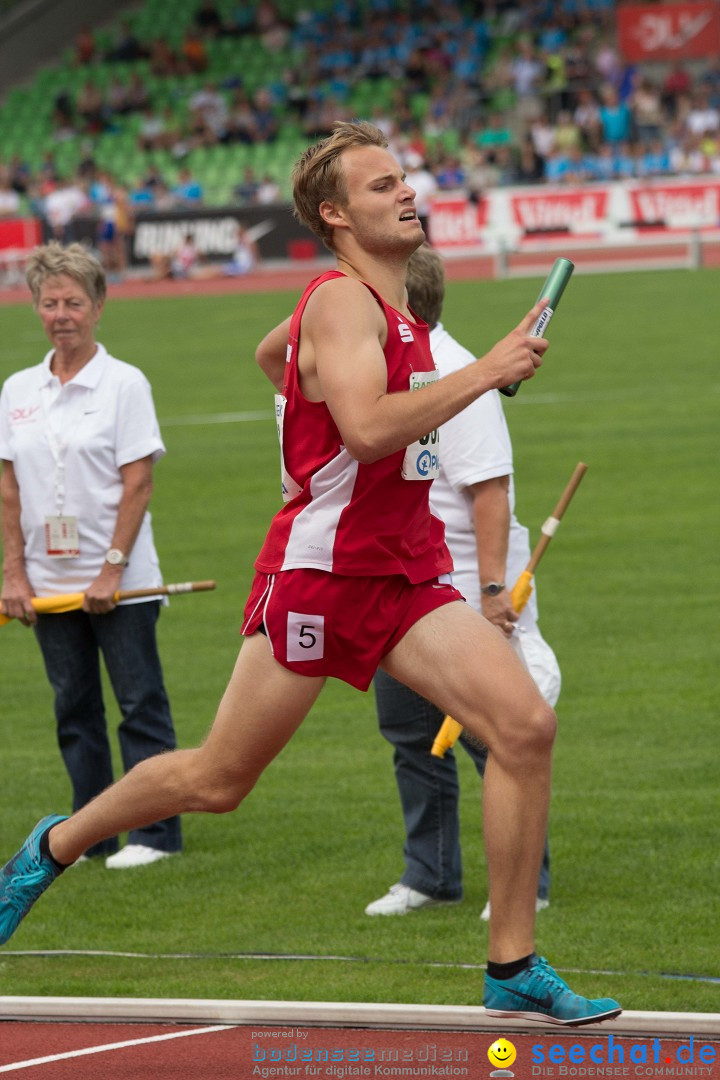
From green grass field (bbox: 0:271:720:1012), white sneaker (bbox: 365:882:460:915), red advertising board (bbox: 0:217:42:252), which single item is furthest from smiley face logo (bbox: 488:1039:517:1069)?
red advertising board (bbox: 0:217:42:252)

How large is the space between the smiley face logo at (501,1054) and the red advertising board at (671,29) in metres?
40.0

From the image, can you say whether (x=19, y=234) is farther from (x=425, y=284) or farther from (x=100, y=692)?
(x=425, y=284)

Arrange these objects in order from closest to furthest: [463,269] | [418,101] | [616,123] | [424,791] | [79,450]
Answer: [424,791], [79,450], [463,269], [616,123], [418,101]

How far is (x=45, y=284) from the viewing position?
616 centimetres

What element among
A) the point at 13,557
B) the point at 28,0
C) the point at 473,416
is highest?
the point at 28,0

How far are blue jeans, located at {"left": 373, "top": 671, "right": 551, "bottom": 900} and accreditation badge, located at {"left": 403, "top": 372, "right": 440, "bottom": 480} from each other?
1515 millimetres

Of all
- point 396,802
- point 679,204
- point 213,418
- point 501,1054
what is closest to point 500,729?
point 501,1054

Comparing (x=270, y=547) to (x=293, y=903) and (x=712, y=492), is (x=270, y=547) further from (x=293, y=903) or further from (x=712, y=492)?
(x=712, y=492)

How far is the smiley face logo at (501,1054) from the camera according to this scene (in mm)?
4289

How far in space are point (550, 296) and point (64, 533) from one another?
261cm

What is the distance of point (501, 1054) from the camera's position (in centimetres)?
430

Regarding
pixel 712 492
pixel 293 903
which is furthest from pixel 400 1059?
pixel 712 492

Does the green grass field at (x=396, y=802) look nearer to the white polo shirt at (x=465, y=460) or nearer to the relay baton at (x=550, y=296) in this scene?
the white polo shirt at (x=465, y=460)

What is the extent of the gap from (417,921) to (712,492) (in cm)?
777
